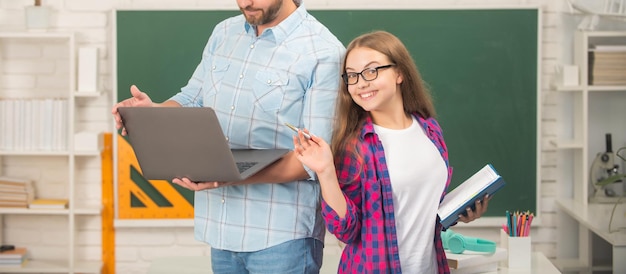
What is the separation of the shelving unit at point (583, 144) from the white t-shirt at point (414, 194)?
2.01 m

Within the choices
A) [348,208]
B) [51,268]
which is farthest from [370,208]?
[51,268]

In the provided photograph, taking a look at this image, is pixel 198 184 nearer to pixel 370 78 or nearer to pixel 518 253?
pixel 370 78

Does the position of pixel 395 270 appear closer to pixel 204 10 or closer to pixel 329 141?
pixel 329 141

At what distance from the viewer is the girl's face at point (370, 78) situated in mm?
2076

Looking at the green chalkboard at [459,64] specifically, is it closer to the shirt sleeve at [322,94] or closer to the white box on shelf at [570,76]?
the white box on shelf at [570,76]

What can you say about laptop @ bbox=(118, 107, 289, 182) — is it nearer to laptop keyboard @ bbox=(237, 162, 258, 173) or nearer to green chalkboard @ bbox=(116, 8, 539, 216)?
laptop keyboard @ bbox=(237, 162, 258, 173)

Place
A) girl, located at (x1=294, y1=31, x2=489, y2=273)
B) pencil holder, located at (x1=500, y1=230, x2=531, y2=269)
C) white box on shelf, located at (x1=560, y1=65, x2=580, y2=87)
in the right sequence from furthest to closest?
white box on shelf, located at (x1=560, y1=65, x2=580, y2=87), pencil holder, located at (x1=500, y1=230, x2=531, y2=269), girl, located at (x1=294, y1=31, x2=489, y2=273)

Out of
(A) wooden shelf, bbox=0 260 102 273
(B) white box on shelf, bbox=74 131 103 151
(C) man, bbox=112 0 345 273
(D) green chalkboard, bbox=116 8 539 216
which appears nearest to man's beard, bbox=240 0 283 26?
(C) man, bbox=112 0 345 273

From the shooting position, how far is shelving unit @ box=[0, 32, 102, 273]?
402 centimetres

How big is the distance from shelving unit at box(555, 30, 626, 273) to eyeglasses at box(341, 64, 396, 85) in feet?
6.81

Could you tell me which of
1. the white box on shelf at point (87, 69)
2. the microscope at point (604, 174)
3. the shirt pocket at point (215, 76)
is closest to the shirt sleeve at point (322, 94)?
the shirt pocket at point (215, 76)

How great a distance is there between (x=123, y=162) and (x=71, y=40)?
61cm

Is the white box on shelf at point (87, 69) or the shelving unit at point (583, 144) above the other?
the white box on shelf at point (87, 69)

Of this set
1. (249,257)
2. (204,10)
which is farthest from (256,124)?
(204,10)
